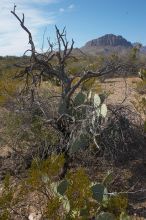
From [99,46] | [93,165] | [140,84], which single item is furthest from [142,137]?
[99,46]

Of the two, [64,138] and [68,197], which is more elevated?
[64,138]

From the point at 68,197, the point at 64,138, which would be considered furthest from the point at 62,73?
the point at 68,197

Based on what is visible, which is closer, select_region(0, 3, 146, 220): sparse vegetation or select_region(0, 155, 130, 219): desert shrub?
select_region(0, 155, 130, 219): desert shrub

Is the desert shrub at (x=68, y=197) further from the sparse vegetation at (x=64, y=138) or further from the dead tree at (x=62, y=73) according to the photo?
the dead tree at (x=62, y=73)

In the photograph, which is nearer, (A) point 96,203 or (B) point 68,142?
(A) point 96,203

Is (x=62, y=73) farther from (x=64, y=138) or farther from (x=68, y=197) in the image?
(x=68, y=197)

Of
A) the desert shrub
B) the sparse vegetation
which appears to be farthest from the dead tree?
the desert shrub

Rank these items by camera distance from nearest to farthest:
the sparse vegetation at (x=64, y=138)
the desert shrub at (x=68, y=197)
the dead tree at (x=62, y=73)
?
1. the desert shrub at (x=68, y=197)
2. the sparse vegetation at (x=64, y=138)
3. the dead tree at (x=62, y=73)

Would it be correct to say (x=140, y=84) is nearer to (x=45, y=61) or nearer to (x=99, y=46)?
(x=45, y=61)

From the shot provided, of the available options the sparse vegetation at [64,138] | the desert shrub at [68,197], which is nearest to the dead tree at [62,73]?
the sparse vegetation at [64,138]

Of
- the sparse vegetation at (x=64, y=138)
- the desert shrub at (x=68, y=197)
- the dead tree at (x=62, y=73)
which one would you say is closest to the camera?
the desert shrub at (x=68, y=197)

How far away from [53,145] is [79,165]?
49 cm

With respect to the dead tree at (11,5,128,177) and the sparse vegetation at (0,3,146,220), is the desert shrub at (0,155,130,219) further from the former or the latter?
the dead tree at (11,5,128,177)

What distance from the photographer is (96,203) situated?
5367 millimetres
